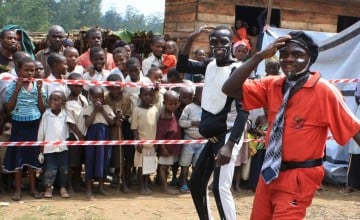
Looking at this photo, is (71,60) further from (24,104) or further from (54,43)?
(24,104)

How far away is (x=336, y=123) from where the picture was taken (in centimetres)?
300

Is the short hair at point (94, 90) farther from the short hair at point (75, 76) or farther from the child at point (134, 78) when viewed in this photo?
the child at point (134, 78)

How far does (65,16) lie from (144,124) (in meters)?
67.2

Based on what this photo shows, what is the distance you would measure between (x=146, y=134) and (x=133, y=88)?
60 centimetres

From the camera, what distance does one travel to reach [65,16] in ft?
231

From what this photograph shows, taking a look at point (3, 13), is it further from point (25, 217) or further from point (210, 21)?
point (25, 217)

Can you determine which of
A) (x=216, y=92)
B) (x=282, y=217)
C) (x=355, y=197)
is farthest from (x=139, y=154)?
(x=282, y=217)

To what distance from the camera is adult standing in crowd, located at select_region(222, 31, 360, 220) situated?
2.99 meters

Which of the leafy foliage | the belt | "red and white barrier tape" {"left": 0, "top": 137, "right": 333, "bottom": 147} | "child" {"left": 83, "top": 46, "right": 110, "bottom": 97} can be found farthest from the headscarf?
the leafy foliage

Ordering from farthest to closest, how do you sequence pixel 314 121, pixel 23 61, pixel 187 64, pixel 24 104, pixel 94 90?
1. pixel 94 90
2. pixel 24 104
3. pixel 23 61
4. pixel 187 64
5. pixel 314 121

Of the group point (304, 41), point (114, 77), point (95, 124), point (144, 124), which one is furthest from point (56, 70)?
point (304, 41)

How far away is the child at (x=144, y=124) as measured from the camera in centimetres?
626

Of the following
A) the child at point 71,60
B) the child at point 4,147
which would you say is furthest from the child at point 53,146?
the child at point 71,60

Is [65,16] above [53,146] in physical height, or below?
above
